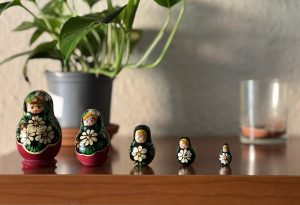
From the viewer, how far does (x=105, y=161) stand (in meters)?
0.66

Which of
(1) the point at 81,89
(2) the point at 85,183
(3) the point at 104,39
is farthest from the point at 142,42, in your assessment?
(2) the point at 85,183

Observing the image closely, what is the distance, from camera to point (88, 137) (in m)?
0.62

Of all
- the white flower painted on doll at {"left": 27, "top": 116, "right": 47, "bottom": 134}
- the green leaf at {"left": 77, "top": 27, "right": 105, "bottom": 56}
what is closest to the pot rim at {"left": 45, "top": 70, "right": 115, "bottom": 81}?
the green leaf at {"left": 77, "top": 27, "right": 105, "bottom": 56}

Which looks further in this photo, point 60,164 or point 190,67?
point 190,67

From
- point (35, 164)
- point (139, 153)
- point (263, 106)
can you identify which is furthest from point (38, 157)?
point (263, 106)

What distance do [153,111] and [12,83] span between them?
313 millimetres

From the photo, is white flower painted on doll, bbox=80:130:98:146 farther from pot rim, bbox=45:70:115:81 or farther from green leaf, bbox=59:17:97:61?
pot rim, bbox=45:70:115:81

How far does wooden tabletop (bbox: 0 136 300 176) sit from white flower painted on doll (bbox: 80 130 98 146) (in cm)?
3

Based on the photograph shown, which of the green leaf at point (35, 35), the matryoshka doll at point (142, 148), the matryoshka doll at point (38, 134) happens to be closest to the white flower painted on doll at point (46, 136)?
the matryoshka doll at point (38, 134)

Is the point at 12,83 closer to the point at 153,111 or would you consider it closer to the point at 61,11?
the point at 61,11

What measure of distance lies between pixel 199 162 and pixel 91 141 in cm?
A: 16

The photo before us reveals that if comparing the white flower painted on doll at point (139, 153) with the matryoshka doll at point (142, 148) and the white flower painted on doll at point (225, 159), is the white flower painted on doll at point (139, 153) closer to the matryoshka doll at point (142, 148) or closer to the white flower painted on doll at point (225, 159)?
the matryoshka doll at point (142, 148)

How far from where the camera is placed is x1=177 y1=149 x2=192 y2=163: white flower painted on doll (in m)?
0.62

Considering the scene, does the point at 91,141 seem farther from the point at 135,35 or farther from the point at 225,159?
the point at 135,35
